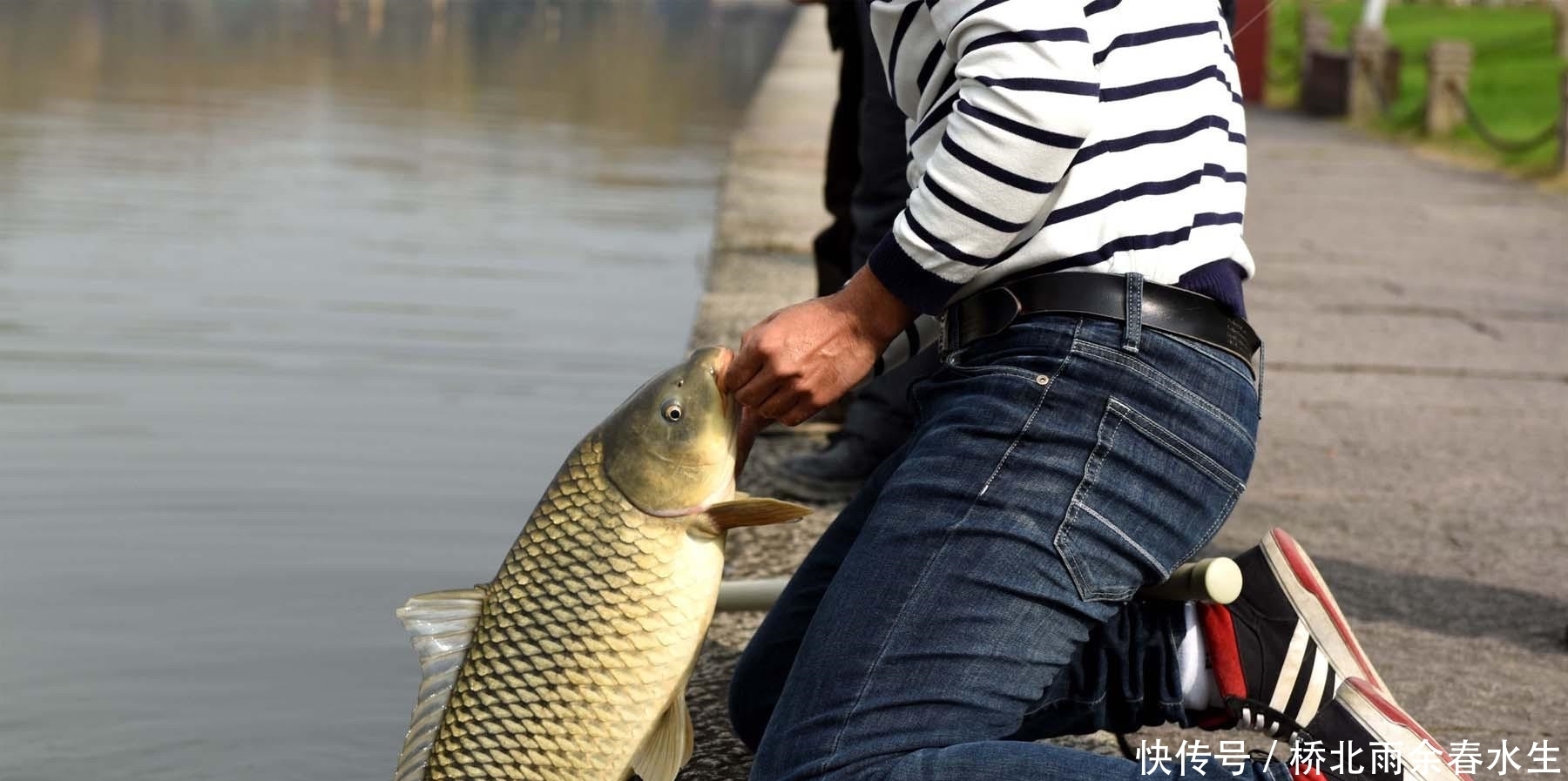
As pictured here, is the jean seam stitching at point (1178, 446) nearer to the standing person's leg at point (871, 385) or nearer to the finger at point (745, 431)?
the finger at point (745, 431)

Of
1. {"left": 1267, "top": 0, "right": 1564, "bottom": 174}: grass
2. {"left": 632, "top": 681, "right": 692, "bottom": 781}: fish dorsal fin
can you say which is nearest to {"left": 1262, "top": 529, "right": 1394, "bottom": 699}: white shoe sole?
{"left": 632, "top": 681, "right": 692, "bottom": 781}: fish dorsal fin

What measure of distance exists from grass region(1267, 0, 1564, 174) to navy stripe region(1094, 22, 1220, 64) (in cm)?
1055

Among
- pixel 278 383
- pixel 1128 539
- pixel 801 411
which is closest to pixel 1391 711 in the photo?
pixel 1128 539

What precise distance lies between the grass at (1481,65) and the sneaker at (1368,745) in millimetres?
10389

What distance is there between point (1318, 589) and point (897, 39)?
0.92 m

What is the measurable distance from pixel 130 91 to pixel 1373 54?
36.5 feet

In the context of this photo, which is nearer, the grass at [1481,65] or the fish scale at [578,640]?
the fish scale at [578,640]

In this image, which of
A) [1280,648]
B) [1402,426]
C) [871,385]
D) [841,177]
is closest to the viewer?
[1280,648]

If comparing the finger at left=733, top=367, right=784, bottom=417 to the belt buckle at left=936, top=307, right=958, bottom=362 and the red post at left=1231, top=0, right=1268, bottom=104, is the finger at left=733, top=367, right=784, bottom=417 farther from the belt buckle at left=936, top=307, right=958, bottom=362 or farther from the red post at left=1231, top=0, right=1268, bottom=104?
the red post at left=1231, top=0, right=1268, bottom=104

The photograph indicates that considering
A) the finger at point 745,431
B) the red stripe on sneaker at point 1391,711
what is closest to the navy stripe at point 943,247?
the finger at point 745,431

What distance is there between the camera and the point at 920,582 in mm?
2039

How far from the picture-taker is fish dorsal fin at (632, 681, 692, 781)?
7.34ft

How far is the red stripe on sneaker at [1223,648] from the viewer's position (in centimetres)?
240

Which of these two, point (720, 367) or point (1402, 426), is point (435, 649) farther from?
point (1402, 426)
